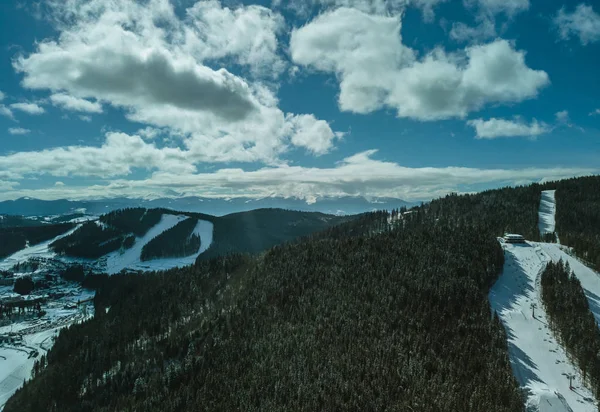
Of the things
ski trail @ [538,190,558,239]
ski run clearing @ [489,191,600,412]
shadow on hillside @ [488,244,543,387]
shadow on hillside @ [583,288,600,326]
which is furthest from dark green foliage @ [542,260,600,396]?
ski trail @ [538,190,558,239]

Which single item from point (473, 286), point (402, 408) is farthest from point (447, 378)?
point (473, 286)

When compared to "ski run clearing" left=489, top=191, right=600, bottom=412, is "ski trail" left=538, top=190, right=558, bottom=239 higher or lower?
higher

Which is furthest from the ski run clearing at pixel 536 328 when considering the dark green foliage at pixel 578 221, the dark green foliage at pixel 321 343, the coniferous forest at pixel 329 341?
the dark green foliage at pixel 578 221

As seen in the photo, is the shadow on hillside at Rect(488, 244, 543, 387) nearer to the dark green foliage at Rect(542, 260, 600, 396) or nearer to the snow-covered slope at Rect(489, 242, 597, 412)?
the snow-covered slope at Rect(489, 242, 597, 412)

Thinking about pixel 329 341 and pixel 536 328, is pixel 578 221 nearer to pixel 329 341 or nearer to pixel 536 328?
pixel 536 328

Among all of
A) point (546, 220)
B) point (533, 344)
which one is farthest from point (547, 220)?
point (533, 344)

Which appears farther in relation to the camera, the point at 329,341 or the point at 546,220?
the point at 546,220

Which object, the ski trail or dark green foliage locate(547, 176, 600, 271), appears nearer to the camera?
dark green foliage locate(547, 176, 600, 271)

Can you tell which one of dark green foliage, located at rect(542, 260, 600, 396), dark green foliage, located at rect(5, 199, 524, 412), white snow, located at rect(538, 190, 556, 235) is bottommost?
dark green foliage, located at rect(5, 199, 524, 412)
